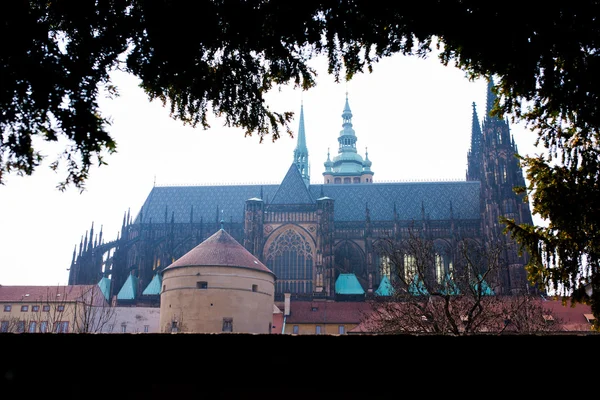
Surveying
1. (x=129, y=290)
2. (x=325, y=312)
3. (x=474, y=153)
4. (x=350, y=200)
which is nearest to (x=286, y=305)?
(x=325, y=312)

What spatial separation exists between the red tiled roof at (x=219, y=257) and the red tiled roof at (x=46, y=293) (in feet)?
58.8

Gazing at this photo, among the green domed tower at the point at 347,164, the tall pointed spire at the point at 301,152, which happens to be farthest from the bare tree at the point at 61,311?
the green domed tower at the point at 347,164

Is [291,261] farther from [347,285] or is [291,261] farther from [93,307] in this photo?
[93,307]

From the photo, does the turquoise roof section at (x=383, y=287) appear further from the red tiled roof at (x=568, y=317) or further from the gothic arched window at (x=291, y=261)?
the red tiled roof at (x=568, y=317)

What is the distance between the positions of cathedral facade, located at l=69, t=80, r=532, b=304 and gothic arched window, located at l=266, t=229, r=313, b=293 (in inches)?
3.5

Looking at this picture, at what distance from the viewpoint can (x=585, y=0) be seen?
577cm

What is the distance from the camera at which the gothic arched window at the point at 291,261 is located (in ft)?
171

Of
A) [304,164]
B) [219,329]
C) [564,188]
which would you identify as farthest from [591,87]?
[304,164]

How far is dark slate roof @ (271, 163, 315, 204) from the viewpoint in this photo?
5547 centimetres

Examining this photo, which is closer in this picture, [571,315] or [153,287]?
[571,315]

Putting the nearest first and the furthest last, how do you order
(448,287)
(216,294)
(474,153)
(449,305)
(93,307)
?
(448,287) < (449,305) < (216,294) < (93,307) < (474,153)

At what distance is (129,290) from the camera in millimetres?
56531

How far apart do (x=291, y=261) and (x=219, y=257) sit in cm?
1784
